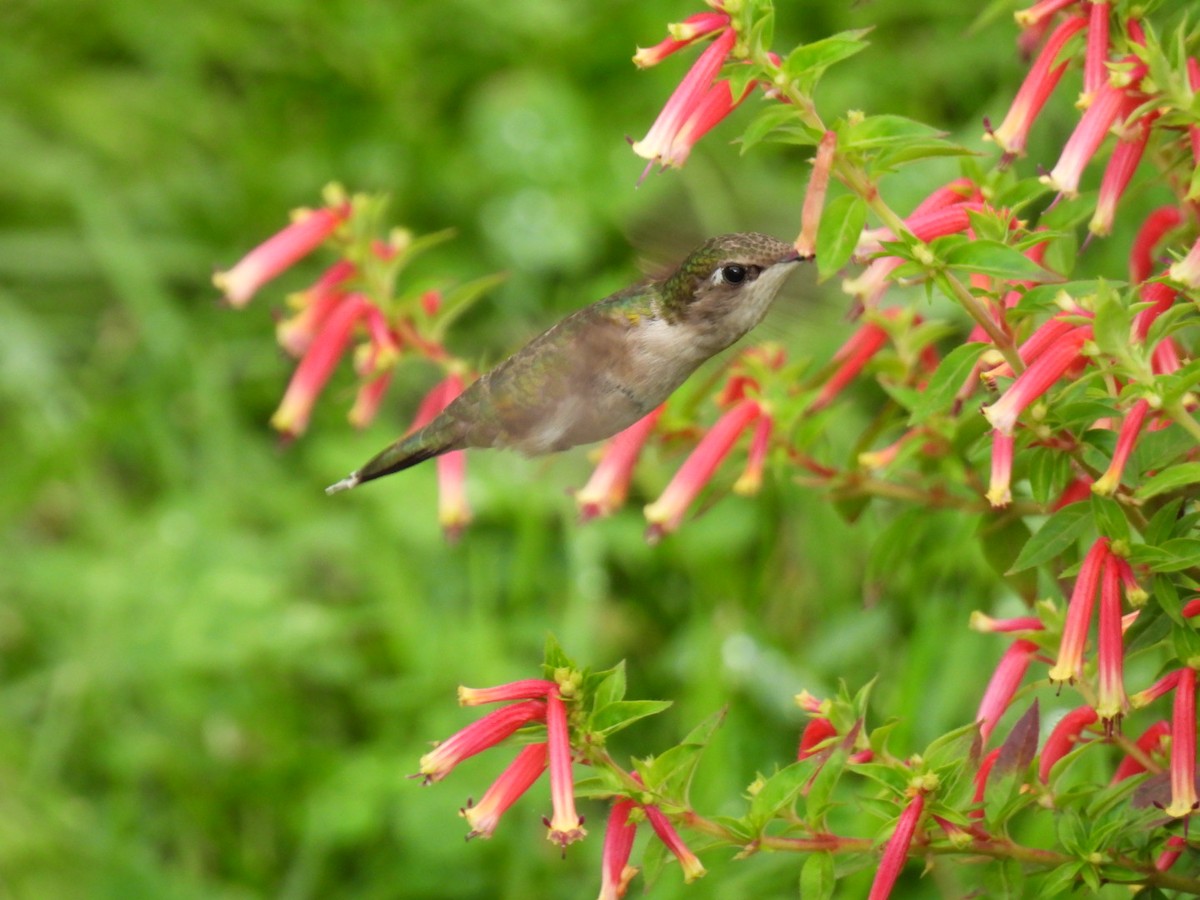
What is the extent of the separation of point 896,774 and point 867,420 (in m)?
2.68

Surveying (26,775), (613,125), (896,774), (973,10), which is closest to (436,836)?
(26,775)

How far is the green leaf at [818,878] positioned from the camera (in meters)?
1.62

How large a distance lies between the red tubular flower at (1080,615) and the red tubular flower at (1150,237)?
61 cm

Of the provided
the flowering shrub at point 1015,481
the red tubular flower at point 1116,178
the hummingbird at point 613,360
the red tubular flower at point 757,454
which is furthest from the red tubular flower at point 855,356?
the red tubular flower at point 1116,178

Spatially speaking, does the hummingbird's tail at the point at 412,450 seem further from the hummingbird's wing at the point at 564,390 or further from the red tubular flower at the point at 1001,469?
the red tubular flower at the point at 1001,469

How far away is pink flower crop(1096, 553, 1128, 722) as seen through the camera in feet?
5.27

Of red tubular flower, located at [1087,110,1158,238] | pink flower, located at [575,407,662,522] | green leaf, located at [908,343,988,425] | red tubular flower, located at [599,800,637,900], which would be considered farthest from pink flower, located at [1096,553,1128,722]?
pink flower, located at [575,407,662,522]

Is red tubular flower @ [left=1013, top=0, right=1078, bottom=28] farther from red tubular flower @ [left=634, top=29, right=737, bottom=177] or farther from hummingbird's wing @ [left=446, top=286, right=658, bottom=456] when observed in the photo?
hummingbird's wing @ [left=446, top=286, right=658, bottom=456]

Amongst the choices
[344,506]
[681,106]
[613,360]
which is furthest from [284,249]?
[344,506]

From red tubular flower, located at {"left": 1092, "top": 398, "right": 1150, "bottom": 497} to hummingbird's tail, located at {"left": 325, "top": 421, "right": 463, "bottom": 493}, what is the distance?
1014 millimetres

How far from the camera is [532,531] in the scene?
4.04 meters

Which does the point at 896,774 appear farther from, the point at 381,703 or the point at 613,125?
the point at 613,125

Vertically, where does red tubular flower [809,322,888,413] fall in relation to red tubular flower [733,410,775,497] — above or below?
above

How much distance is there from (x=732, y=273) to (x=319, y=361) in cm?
96
